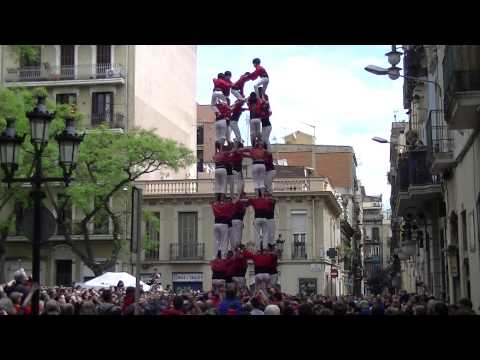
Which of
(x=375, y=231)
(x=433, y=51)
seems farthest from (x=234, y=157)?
(x=375, y=231)

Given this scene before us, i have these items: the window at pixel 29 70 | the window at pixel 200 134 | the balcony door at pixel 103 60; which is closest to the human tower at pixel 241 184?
the balcony door at pixel 103 60

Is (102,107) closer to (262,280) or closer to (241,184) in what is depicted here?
(241,184)

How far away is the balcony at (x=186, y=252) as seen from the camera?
44312 mm

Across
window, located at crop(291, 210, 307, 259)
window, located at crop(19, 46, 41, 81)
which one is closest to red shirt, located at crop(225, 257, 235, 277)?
window, located at crop(291, 210, 307, 259)

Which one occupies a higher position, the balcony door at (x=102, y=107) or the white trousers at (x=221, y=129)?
the balcony door at (x=102, y=107)

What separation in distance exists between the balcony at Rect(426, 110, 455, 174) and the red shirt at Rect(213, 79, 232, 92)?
200 inches

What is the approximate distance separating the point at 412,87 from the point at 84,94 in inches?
790

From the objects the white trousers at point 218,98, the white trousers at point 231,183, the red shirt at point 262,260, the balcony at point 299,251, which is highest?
the white trousers at point 218,98

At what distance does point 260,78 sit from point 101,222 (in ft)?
68.3

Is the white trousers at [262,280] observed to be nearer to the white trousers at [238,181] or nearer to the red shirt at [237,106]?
the white trousers at [238,181]

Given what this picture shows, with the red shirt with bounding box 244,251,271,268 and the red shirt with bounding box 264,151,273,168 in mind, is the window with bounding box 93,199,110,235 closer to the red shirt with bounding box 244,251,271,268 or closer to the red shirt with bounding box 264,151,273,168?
the red shirt with bounding box 264,151,273,168

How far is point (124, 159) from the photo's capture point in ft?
116

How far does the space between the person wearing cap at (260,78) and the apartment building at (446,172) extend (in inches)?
158
